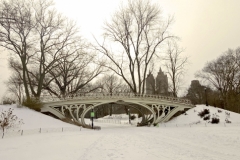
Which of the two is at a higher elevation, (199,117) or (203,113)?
(203,113)

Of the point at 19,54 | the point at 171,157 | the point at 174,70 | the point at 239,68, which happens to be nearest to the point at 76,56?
the point at 19,54

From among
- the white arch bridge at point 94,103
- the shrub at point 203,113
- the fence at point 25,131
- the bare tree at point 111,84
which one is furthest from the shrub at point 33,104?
the bare tree at point 111,84

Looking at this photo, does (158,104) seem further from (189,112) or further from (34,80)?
(34,80)

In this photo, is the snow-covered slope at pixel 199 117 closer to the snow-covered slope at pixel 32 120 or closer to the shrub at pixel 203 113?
the shrub at pixel 203 113

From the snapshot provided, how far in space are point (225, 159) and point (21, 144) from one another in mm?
11774

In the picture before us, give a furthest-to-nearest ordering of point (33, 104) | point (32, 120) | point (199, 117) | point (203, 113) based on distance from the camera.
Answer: point (203, 113) → point (199, 117) → point (33, 104) → point (32, 120)

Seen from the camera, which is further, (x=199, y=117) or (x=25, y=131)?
(x=199, y=117)

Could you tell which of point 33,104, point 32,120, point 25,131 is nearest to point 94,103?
point 33,104

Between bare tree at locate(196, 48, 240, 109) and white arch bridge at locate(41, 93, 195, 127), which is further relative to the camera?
bare tree at locate(196, 48, 240, 109)

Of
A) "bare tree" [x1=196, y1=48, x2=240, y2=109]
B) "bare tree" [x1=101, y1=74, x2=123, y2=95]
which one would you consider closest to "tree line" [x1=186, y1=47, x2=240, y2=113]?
"bare tree" [x1=196, y1=48, x2=240, y2=109]

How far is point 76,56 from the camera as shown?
34531 mm

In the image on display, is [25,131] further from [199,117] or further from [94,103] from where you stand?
[199,117]

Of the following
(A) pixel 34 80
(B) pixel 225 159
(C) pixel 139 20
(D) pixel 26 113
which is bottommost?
(B) pixel 225 159

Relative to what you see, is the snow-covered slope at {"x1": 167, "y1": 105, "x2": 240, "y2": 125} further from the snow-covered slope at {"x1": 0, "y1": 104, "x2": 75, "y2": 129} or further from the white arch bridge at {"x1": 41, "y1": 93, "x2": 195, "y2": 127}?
the snow-covered slope at {"x1": 0, "y1": 104, "x2": 75, "y2": 129}
